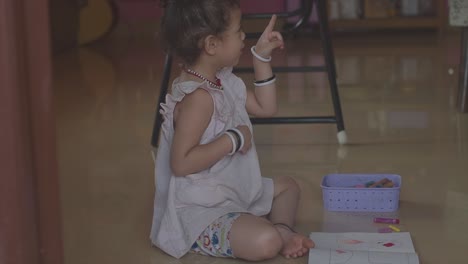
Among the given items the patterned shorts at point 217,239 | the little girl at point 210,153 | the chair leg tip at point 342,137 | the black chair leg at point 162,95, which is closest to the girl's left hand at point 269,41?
the little girl at point 210,153

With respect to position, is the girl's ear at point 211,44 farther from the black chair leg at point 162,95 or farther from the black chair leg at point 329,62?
the black chair leg at point 329,62

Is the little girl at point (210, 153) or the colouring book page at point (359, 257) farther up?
the little girl at point (210, 153)

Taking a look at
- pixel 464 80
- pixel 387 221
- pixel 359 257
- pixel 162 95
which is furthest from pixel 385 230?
pixel 464 80

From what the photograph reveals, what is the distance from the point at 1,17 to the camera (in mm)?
1050

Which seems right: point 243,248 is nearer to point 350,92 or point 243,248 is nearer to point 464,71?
point 464,71

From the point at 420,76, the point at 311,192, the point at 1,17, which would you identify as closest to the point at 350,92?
the point at 420,76

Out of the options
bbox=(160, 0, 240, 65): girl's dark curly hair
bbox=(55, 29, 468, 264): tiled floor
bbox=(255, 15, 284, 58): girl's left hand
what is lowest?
bbox=(55, 29, 468, 264): tiled floor

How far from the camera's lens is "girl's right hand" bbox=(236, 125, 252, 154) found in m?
1.66

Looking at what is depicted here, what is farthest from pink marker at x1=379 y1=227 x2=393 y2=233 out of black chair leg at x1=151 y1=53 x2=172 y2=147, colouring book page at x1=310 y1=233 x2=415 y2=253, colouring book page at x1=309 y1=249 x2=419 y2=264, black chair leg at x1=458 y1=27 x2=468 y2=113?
black chair leg at x1=458 y1=27 x2=468 y2=113

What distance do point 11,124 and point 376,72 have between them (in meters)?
2.90

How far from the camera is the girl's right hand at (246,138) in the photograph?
1.66 metres

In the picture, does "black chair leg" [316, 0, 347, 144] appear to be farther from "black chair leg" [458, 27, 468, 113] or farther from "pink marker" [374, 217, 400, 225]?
"pink marker" [374, 217, 400, 225]

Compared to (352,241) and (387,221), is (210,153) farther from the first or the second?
(387,221)

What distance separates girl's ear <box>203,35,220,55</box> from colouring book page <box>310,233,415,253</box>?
0.42 metres
